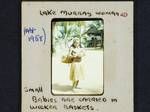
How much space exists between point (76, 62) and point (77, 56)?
2 centimetres

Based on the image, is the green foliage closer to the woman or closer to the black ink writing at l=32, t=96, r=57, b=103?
the woman

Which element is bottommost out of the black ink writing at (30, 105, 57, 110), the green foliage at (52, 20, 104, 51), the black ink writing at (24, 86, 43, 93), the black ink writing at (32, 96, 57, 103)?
the black ink writing at (30, 105, 57, 110)

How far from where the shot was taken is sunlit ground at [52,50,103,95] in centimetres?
132

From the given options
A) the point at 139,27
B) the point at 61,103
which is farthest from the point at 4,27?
the point at 139,27

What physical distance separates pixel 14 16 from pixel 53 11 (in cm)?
12

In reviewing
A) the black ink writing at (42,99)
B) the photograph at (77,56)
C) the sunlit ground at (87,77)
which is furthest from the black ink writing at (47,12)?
the black ink writing at (42,99)

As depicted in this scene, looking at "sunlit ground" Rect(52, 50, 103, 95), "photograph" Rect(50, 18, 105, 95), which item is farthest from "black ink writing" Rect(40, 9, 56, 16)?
"sunlit ground" Rect(52, 50, 103, 95)

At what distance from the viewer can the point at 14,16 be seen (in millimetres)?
1335

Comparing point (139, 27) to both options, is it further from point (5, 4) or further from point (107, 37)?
point (5, 4)

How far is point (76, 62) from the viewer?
52.1 inches

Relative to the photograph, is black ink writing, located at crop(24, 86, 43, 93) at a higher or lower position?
lower

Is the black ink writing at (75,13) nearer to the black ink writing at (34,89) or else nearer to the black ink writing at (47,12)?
the black ink writing at (47,12)

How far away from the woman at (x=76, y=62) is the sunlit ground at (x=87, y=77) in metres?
0.01

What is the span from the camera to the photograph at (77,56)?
4.32ft
